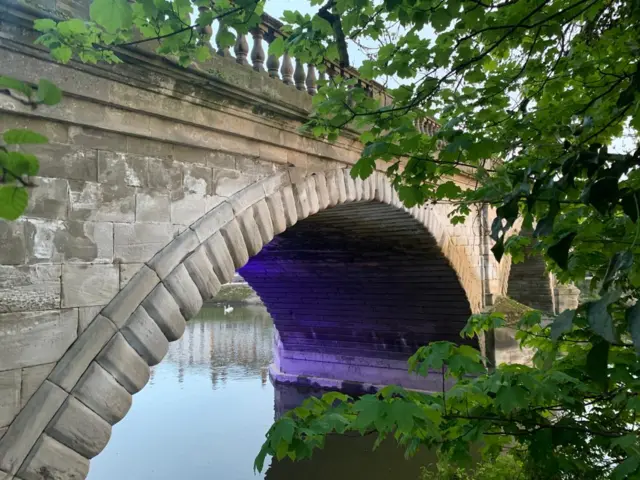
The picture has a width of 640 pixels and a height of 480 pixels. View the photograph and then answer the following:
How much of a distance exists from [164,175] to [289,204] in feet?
4.81

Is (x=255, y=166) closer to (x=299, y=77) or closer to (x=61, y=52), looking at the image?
(x=299, y=77)

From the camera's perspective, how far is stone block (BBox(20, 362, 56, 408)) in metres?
2.92

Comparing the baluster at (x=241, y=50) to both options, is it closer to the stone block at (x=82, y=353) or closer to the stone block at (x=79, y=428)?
the stone block at (x=82, y=353)

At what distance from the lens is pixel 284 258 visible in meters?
11.0

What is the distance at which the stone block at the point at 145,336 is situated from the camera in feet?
11.1

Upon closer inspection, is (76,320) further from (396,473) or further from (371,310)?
(371,310)

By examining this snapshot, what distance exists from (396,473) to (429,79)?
774 centimetres

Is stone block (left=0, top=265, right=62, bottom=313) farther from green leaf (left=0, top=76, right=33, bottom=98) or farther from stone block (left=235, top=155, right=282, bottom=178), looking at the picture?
green leaf (left=0, top=76, right=33, bottom=98)

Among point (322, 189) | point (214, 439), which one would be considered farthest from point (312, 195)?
point (214, 439)

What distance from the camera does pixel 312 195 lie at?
5.39 metres

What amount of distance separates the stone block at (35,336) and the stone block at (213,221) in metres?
1.12

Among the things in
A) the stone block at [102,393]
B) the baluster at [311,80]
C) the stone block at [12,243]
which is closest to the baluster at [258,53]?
the baluster at [311,80]

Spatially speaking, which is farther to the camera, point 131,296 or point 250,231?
point 250,231

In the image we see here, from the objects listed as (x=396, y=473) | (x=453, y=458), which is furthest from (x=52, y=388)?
(x=396, y=473)
